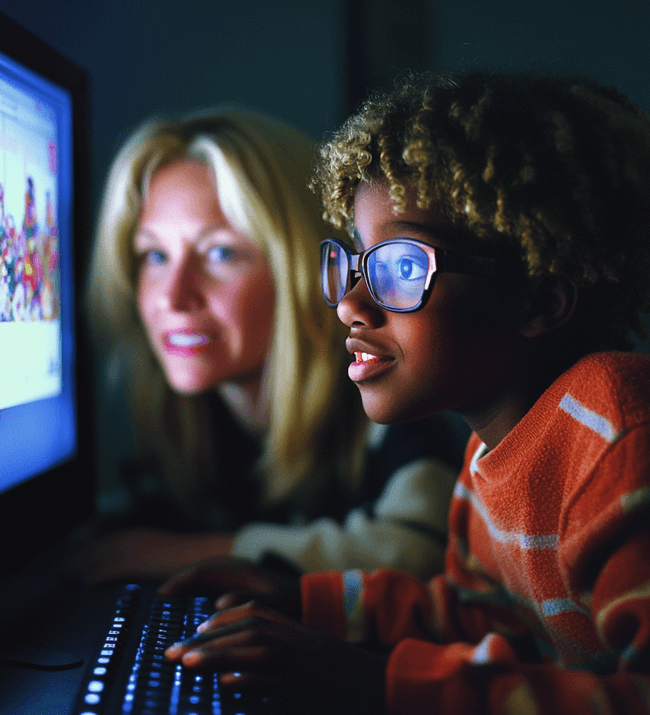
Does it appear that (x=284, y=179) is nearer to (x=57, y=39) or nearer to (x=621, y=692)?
(x=57, y=39)

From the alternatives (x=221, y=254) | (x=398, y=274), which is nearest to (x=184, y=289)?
(x=221, y=254)

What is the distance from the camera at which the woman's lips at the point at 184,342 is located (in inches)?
35.0

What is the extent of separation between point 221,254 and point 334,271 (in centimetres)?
33

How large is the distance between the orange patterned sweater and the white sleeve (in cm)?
13

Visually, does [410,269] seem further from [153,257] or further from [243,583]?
[153,257]

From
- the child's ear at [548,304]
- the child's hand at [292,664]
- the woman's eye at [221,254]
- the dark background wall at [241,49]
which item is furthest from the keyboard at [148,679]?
the dark background wall at [241,49]

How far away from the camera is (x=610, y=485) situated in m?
0.45

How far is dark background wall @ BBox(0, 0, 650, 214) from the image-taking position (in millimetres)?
938

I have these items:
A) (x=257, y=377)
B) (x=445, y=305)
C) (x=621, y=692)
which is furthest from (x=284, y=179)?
(x=621, y=692)

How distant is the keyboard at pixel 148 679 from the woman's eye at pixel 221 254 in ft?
1.58

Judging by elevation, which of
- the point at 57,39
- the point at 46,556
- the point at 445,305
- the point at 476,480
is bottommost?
the point at 46,556

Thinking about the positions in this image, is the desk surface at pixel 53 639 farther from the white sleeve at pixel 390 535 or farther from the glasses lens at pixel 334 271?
the glasses lens at pixel 334 271

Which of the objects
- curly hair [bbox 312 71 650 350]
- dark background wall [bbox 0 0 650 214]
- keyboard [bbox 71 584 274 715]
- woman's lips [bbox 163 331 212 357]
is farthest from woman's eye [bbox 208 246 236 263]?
keyboard [bbox 71 584 274 715]

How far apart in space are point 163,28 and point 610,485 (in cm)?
96
